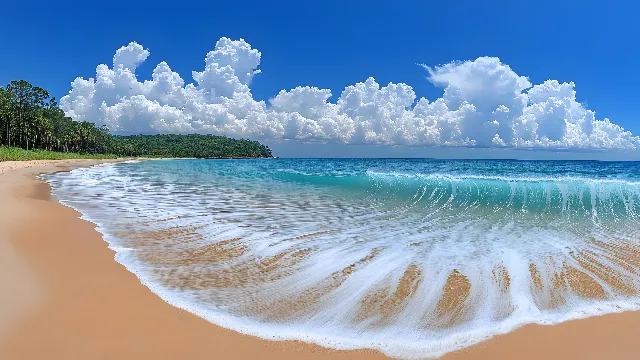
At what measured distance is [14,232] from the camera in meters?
9.07

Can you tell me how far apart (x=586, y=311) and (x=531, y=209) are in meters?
13.2

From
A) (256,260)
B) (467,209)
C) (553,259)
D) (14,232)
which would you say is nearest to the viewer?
(256,260)

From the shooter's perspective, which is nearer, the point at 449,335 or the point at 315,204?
the point at 449,335

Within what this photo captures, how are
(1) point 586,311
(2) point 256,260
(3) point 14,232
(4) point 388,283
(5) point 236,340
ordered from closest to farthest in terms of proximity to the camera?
(5) point 236,340, (1) point 586,311, (4) point 388,283, (2) point 256,260, (3) point 14,232

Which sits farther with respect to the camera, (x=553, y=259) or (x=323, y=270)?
(x=553, y=259)

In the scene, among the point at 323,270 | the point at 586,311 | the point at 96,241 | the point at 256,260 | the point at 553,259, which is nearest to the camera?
the point at 586,311

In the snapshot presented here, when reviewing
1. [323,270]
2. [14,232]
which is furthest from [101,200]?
[323,270]

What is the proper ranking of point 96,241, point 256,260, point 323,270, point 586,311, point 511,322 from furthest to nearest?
point 96,241, point 256,260, point 323,270, point 586,311, point 511,322

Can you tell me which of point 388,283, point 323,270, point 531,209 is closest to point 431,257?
point 388,283

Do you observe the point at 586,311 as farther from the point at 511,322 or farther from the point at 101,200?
the point at 101,200

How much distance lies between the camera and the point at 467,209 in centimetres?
1623

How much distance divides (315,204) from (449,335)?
40.1 ft

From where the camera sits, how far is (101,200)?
16344mm

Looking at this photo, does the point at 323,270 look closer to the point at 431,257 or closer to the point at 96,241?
the point at 431,257
